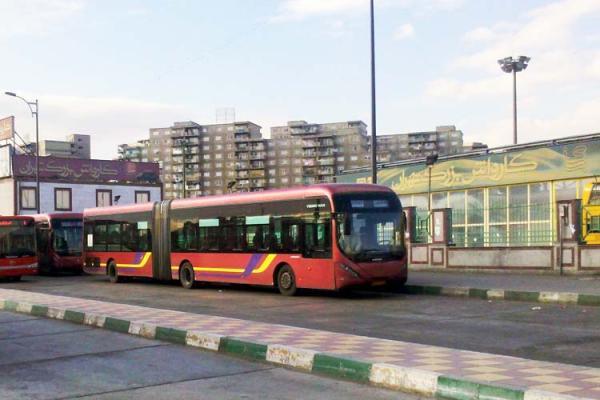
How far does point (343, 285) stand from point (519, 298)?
413 centimetres

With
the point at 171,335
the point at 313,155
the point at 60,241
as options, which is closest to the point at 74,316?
the point at 171,335

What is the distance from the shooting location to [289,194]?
1919 cm

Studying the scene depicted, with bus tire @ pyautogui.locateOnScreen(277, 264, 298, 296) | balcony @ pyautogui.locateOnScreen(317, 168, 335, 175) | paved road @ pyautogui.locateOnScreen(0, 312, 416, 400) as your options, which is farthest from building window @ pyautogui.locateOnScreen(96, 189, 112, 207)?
balcony @ pyautogui.locateOnScreen(317, 168, 335, 175)

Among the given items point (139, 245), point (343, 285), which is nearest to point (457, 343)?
point (343, 285)

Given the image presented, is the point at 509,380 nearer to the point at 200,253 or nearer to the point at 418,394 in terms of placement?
the point at 418,394

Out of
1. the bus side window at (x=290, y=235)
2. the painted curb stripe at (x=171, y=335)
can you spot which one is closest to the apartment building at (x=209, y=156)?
the bus side window at (x=290, y=235)

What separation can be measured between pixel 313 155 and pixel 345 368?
Answer: 15019 cm

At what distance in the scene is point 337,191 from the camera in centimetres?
1792

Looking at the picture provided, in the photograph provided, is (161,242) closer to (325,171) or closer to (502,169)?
(502,169)

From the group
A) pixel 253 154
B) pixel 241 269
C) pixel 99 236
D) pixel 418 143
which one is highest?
pixel 418 143

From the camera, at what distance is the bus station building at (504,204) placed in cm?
2258

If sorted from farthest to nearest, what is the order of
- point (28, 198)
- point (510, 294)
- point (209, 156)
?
point (209, 156) < point (28, 198) < point (510, 294)

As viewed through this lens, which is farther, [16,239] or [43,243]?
[43,243]

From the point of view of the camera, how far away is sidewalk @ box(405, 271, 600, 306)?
16.1 metres
